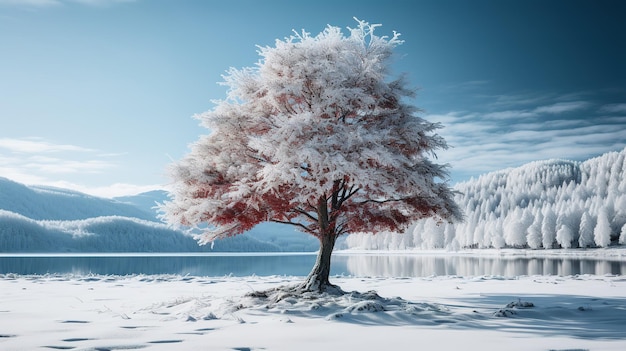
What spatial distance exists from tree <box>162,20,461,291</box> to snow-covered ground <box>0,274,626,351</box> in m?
3.06

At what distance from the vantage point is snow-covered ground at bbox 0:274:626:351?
9.37 m

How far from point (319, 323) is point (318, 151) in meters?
5.18

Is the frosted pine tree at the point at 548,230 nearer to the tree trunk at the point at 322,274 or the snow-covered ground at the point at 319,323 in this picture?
the snow-covered ground at the point at 319,323

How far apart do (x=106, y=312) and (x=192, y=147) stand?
6.14m

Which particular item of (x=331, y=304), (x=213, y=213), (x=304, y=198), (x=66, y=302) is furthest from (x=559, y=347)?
(x=66, y=302)

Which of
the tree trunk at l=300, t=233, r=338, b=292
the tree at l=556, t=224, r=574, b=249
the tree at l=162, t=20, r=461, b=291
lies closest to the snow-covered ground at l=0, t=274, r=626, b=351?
the tree trunk at l=300, t=233, r=338, b=292

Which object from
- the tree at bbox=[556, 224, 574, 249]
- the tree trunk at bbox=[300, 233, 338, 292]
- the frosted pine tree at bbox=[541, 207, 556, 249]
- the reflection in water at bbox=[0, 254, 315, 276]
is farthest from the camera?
the frosted pine tree at bbox=[541, 207, 556, 249]

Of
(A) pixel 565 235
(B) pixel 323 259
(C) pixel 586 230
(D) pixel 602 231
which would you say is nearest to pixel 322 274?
(B) pixel 323 259

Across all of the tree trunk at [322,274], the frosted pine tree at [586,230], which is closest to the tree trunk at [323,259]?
the tree trunk at [322,274]

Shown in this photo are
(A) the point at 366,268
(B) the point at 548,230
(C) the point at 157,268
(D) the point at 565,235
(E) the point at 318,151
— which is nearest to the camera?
(E) the point at 318,151

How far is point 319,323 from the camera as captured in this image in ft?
38.8

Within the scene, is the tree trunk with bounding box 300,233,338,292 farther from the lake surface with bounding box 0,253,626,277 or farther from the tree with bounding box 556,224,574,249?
the tree with bounding box 556,224,574,249

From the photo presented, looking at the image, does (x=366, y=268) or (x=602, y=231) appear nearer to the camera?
(x=366, y=268)

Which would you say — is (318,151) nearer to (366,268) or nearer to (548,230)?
(366,268)
